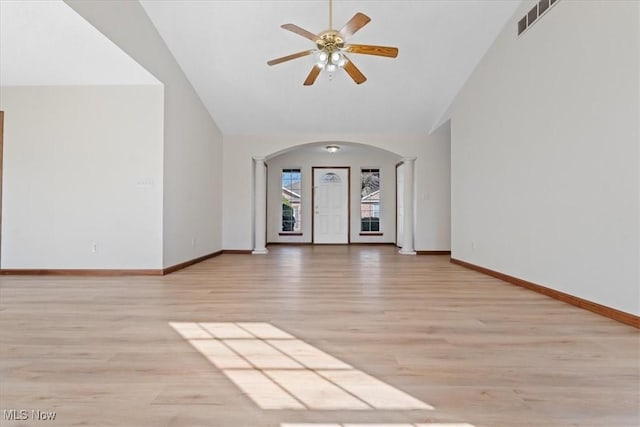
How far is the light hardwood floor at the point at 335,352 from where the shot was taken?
137 cm

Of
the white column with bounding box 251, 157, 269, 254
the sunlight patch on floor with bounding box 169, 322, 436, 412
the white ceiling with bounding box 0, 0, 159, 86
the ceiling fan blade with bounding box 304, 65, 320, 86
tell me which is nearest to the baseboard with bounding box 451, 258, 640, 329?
the sunlight patch on floor with bounding box 169, 322, 436, 412

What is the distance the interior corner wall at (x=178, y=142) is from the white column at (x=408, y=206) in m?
3.70

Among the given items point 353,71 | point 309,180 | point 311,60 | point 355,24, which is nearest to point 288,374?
point 355,24

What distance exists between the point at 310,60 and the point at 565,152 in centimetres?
348

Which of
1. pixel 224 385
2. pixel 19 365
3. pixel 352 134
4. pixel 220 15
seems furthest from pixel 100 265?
pixel 352 134

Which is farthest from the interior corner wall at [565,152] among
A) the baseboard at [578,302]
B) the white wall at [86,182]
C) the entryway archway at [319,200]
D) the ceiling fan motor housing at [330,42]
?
the entryway archway at [319,200]

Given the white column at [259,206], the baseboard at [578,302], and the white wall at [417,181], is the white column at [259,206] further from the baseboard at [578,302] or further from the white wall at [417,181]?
the baseboard at [578,302]

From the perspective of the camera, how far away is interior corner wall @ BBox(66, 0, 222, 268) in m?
3.70

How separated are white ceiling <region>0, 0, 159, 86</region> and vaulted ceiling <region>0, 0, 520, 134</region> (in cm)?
3

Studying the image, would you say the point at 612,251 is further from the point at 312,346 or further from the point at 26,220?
the point at 26,220

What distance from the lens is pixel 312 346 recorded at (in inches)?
80.5

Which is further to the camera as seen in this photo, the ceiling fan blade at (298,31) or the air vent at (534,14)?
the air vent at (534,14)

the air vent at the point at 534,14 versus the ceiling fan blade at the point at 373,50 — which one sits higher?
the air vent at the point at 534,14

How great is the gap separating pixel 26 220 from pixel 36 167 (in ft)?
2.21
